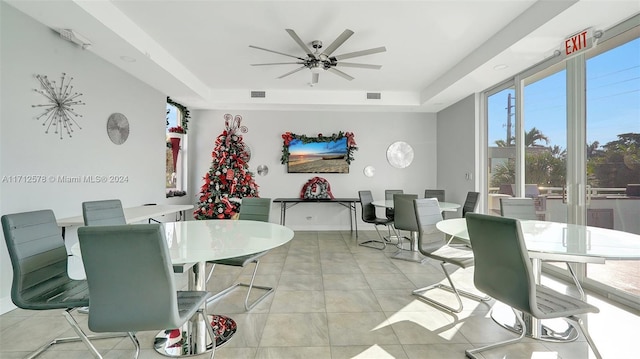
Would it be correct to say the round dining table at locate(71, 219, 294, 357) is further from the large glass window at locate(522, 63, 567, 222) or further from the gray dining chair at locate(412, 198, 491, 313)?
the large glass window at locate(522, 63, 567, 222)

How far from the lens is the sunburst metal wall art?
289 cm

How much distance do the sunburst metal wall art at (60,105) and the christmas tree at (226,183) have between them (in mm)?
2237

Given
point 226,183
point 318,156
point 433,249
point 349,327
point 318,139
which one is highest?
point 318,139

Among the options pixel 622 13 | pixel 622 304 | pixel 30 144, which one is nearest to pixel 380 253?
pixel 622 304

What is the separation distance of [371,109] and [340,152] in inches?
45.1

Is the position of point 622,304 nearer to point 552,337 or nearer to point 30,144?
point 552,337

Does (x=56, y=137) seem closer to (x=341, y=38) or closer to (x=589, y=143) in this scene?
(x=341, y=38)

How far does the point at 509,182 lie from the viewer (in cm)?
453

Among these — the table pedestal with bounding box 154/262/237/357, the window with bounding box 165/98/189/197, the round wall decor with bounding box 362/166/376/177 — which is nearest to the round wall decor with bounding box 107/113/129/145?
the window with bounding box 165/98/189/197

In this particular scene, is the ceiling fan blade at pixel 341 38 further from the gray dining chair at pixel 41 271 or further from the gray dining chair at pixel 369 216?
the gray dining chair at pixel 41 271

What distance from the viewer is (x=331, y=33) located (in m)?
3.49

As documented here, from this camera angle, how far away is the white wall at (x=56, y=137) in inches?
101

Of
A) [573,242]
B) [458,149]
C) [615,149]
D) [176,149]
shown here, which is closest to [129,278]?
[573,242]

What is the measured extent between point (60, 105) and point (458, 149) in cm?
607
